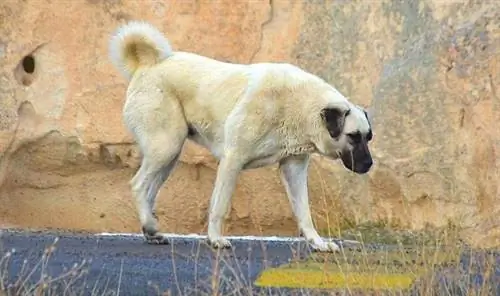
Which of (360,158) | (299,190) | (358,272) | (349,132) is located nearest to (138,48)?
(299,190)

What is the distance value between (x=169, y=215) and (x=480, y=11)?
3600 mm

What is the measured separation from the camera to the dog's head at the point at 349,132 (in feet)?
28.8

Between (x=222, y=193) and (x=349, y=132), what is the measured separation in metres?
0.96

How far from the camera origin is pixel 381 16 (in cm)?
1246

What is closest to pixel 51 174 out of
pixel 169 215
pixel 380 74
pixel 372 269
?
pixel 169 215

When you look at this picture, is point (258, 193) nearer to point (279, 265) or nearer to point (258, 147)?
point (258, 147)

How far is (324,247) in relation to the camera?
8.49 m

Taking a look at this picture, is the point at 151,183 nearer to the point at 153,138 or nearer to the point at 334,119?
the point at 153,138

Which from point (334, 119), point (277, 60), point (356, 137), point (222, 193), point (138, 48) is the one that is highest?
point (138, 48)

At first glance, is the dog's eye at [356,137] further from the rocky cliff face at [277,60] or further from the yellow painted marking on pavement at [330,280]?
the rocky cliff face at [277,60]

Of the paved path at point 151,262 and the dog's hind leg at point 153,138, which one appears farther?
the dog's hind leg at point 153,138

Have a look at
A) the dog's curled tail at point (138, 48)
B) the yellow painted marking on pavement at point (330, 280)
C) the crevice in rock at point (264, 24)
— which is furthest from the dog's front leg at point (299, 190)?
the crevice in rock at point (264, 24)

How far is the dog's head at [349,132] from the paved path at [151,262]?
709mm

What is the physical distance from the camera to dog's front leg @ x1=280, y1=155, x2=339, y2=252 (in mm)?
8812
